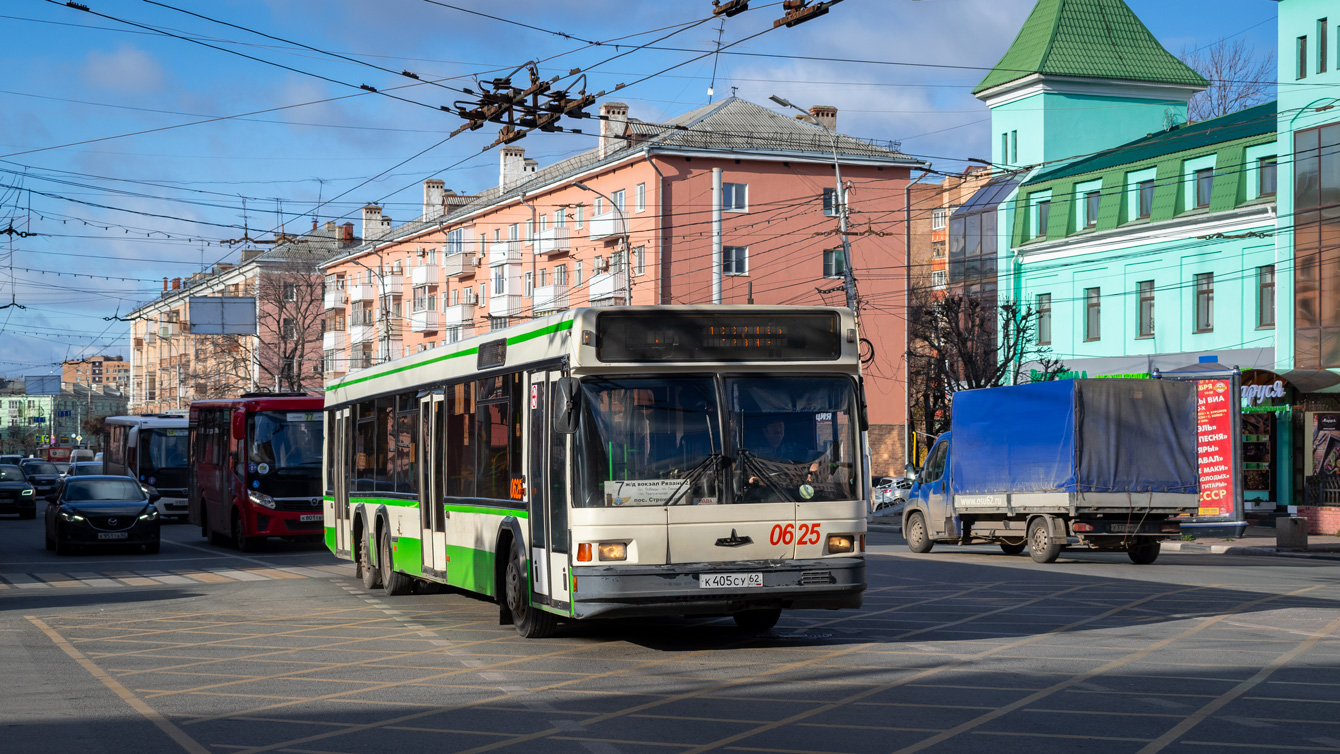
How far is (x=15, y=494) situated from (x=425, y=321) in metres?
32.8

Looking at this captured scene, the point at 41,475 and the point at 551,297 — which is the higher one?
the point at 551,297

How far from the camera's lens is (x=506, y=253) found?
221 feet

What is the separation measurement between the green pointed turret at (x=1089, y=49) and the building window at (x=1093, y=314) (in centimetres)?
862

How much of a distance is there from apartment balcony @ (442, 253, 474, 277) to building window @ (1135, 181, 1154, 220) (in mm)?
35818

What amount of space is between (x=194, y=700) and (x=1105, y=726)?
19.3ft

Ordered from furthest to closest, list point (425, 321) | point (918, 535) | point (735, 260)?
point (425, 321)
point (735, 260)
point (918, 535)

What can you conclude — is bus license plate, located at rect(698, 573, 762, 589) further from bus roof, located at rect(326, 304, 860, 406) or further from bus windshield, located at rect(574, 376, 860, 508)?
bus roof, located at rect(326, 304, 860, 406)

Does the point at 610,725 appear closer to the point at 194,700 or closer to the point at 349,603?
the point at 194,700

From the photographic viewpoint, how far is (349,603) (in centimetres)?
1725

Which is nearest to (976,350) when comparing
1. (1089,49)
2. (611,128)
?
(1089,49)

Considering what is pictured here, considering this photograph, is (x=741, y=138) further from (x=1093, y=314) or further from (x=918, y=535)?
(x=918, y=535)

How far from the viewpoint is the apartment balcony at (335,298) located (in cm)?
8762

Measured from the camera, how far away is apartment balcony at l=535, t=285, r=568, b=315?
62281 millimetres

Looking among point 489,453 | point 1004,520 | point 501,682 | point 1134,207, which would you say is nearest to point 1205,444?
point 1004,520
